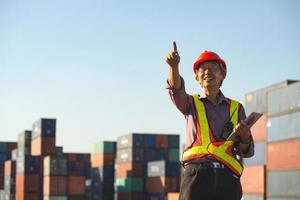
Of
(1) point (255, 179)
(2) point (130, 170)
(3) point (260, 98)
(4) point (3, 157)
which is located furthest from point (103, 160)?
(1) point (255, 179)

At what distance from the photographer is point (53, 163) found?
172ft

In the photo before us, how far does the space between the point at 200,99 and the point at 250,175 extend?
29.1 metres

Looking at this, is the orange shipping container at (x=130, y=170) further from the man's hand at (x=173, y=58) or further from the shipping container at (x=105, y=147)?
the man's hand at (x=173, y=58)

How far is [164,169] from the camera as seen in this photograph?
56531 millimetres

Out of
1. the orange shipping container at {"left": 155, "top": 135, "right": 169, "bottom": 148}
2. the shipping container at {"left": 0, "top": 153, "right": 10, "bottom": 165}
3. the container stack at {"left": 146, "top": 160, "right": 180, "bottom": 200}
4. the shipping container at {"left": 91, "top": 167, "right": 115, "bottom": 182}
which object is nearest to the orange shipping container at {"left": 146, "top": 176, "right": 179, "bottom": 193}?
the container stack at {"left": 146, "top": 160, "right": 180, "bottom": 200}

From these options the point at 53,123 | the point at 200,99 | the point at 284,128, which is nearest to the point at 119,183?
the point at 53,123

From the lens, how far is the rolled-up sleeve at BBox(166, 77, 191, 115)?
4715mm

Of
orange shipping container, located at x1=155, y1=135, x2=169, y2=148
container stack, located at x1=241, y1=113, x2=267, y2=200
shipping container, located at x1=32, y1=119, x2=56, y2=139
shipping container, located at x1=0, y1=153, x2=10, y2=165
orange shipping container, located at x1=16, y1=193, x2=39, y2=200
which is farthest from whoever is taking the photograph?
shipping container, located at x1=0, y1=153, x2=10, y2=165

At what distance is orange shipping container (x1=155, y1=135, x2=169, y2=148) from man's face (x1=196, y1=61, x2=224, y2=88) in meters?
61.2

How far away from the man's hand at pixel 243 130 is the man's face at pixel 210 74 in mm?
568

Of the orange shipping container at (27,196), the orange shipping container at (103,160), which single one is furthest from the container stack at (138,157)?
the orange shipping container at (27,196)

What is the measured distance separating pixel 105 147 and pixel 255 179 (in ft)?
146

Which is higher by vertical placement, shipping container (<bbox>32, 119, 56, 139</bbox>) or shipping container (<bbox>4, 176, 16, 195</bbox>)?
shipping container (<bbox>32, 119, 56, 139</bbox>)

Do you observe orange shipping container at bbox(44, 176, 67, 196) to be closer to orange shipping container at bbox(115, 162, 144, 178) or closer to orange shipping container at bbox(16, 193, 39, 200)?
orange shipping container at bbox(16, 193, 39, 200)
